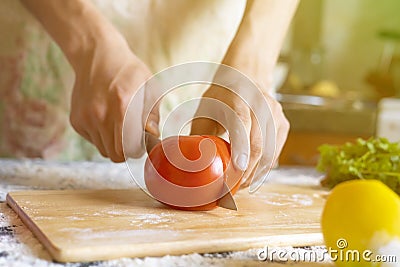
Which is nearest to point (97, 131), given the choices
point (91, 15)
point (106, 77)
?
point (106, 77)

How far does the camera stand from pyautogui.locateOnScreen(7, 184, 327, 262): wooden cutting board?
2.14 ft

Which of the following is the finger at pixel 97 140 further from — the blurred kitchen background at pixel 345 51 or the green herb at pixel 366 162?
the blurred kitchen background at pixel 345 51

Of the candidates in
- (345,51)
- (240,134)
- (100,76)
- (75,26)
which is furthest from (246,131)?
(345,51)

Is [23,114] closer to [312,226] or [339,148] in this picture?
[339,148]

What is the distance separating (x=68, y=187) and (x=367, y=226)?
2.00 ft

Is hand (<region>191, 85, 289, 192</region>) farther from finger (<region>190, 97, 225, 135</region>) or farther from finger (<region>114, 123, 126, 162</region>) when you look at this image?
finger (<region>114, 123, 126, 162</region>)

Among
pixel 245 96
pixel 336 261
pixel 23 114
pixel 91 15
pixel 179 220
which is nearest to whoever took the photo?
pixel 336 261

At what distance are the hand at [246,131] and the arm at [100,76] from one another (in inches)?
3.5

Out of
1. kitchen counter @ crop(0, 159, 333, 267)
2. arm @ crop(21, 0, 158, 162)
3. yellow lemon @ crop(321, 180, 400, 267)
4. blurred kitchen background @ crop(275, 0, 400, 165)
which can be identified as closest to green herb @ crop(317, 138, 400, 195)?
kitchen counter @ crop(0, 159, 333, 267)

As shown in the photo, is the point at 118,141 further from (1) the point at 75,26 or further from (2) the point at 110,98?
(1) the point at 75,26

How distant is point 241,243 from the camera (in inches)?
27.5

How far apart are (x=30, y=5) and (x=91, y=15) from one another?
0.59 ft

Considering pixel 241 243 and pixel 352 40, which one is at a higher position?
pixel 241 243

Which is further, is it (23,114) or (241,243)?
(23,114)
